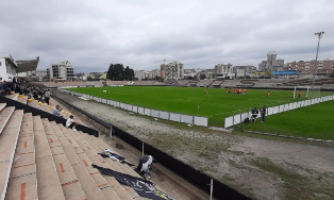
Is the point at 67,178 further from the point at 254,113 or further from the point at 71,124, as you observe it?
the point at 254,113

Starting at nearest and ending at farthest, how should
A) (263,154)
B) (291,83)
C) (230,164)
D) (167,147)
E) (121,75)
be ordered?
1. (230,164)
2. (263,154)
3. (167,147)
4. (291,83)
5. (121,75)

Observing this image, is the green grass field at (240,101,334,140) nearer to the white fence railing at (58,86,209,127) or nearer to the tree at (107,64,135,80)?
the white fence railing at (58,86,209,127)

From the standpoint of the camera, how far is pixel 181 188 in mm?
6695

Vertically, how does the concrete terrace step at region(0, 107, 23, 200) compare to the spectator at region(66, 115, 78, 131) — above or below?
above

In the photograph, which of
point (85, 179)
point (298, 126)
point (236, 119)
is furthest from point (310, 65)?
point (85, 179)

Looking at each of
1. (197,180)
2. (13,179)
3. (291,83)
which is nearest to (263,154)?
(197,180)

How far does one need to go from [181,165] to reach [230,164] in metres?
2.55

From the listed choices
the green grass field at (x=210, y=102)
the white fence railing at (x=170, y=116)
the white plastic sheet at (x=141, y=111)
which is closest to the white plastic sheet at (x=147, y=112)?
the white fence railing at (x=170, y=116)

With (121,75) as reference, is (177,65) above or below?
above

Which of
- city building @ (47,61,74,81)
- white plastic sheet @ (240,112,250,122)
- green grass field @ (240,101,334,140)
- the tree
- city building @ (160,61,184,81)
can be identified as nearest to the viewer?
green grass field @ (240,101,334,140)

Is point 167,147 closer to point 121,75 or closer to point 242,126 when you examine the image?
point 242,126

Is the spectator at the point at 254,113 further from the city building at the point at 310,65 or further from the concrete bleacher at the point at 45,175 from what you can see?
the city building at the point at 310,65

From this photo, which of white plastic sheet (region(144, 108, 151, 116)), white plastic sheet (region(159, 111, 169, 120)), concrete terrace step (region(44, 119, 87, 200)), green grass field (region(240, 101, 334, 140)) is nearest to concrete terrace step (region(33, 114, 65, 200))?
concrete terrace step (region(44, 119, 87, 200))

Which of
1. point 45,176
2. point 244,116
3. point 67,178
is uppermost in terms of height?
point 45,176
